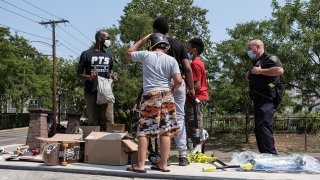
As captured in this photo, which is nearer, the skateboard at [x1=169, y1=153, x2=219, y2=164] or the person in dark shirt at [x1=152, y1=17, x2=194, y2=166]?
the person in dark shirt at [x1=152, y1=17, x2=194, y2=166]

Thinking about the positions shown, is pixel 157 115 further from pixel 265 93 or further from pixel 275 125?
pixel 275 125

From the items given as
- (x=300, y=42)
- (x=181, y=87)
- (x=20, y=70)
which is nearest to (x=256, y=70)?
(x=181, y=87)

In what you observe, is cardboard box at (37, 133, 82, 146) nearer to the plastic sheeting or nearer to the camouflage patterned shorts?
Answer: the camouflage patterned shorts

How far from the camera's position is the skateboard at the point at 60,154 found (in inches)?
161

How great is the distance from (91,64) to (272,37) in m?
10.9

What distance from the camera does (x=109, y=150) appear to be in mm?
4336

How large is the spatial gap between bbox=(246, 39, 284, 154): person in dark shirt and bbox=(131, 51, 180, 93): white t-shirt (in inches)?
52.5

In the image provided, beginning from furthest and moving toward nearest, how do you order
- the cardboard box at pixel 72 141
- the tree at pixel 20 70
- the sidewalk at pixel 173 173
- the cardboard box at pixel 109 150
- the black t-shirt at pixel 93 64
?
the tree at pixel 20 70 → the black t-shirt at pixel 93 64 → the cardboard box at pixel 72 141 → the cardboard box at pixel 109 150 → the sidewalk at pixel 173 173

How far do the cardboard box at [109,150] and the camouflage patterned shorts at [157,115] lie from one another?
0.58 meters

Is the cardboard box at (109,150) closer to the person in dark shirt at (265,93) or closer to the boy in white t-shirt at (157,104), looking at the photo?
the boy in white t-shirt at (157,104)

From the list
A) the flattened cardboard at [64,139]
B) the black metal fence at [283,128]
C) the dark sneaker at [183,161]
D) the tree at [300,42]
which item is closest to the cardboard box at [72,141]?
the flattened cardboard at [64,139]

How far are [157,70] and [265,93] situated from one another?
1632mm

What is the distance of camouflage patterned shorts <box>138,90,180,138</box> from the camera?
12.6 feet

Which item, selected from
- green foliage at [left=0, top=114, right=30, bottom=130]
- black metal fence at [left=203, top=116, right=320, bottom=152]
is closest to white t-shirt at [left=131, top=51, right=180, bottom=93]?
black metal fence at [left=203, top=116, right=320, bottom=152]
